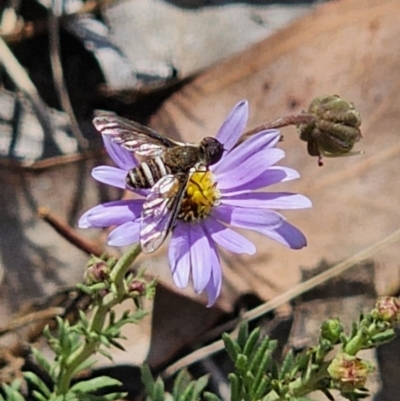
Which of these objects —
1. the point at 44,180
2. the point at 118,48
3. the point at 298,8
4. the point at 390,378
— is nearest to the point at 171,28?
the point at 118,48

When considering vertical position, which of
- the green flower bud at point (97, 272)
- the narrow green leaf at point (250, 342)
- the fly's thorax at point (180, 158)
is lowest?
the narrow green leaf at point (250, 342)

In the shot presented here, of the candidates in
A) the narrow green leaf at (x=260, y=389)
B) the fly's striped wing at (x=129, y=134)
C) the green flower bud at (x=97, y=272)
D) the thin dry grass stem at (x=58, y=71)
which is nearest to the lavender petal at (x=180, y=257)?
the green flower bud at (x=97, y=272)

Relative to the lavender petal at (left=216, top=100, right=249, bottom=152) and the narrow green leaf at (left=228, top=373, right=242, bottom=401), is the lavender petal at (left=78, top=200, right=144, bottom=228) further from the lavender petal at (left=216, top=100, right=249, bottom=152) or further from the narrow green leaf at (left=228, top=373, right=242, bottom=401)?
the narrow green leaf at (left=228, top=373, right=242, bottom=401)

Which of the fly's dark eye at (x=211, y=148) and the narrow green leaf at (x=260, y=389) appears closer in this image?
the fly's dark eye at (x=211, y=148)

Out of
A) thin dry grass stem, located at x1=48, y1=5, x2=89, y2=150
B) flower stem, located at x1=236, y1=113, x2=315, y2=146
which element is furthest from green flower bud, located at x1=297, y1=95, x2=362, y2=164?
thin dry grass stem, located at x1=48, y1=5, x2=89, y2=150

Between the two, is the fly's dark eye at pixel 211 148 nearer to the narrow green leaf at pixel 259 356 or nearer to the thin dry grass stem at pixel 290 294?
the narrow green leaf at pixel 259 356

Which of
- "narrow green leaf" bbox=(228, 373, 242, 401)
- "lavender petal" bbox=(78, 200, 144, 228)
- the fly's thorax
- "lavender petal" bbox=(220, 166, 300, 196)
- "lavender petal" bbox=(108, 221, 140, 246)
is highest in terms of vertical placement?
the fly's thorax

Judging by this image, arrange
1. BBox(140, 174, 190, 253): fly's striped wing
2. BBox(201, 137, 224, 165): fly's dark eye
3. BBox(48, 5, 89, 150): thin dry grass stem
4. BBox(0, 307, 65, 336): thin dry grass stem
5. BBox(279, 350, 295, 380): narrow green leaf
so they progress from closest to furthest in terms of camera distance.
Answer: BBox(140, 174, 190, 253): fly's striped wing, BBox(201, 137, 224, 165): fly's dark eye, BBox(279, 350, 295, 380): narrow green leaf, BBox(0, 307, 65, 336): thin dry grass stem, BBox(48, 5, 89, 150): thin dry grass stem
